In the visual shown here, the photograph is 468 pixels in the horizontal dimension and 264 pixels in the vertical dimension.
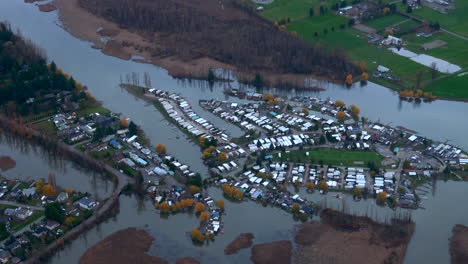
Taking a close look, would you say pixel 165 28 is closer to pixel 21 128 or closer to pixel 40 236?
pixel 21 128

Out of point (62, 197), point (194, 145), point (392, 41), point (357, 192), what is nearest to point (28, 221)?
point (62, 197)

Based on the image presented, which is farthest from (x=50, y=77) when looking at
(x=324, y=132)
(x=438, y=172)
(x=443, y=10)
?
(x=443, y=10)

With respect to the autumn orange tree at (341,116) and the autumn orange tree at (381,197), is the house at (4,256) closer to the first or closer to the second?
the autumn orange tree at (381,197)

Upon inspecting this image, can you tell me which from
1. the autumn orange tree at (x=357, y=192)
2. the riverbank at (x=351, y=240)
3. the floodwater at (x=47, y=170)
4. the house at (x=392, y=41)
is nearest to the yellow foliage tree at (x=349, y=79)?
the house at (x=392, y=41)

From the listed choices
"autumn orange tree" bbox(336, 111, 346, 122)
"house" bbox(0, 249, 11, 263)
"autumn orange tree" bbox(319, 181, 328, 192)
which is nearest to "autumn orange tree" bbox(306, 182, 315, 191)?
"autumn orange tree" bbox(319, 181, 328, 192)

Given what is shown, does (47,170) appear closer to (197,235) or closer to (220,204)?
(220,204)

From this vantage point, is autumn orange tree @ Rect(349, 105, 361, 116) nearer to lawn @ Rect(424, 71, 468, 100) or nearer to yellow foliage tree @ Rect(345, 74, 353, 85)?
yellow foliage tree @ Rect(345, 74, 353, 85)
